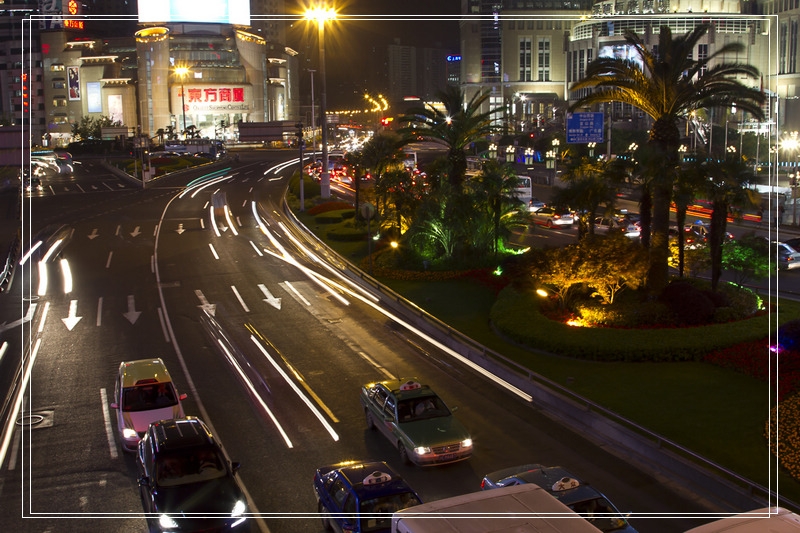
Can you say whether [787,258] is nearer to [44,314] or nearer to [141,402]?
[141,402]

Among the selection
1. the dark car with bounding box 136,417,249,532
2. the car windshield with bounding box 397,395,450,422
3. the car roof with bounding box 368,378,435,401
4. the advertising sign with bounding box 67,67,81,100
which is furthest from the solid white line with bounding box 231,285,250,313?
the advertising sign with bounding box 67,67,81,100

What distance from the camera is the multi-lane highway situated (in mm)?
14883

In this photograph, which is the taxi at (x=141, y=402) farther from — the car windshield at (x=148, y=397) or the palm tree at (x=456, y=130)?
the palm tree at (x=456, y=130)

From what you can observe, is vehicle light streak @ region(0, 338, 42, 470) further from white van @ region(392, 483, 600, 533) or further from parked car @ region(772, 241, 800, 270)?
parked car @ region(772, 241, 800, 270)

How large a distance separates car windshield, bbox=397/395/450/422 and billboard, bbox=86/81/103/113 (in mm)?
162437

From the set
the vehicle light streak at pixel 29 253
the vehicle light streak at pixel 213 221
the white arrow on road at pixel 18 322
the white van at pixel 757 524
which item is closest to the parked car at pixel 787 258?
the white van at pixel 757 524

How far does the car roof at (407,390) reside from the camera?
1733cm

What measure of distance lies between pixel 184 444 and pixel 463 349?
1103 centimetres

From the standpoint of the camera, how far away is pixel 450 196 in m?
34.5

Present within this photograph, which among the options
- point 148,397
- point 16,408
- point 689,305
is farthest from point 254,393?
point 689,305

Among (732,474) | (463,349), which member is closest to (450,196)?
(463,349)

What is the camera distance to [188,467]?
14.1 meters

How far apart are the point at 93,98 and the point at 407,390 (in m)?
165

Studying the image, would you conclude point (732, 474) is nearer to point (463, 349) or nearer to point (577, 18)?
point (463, 349)
